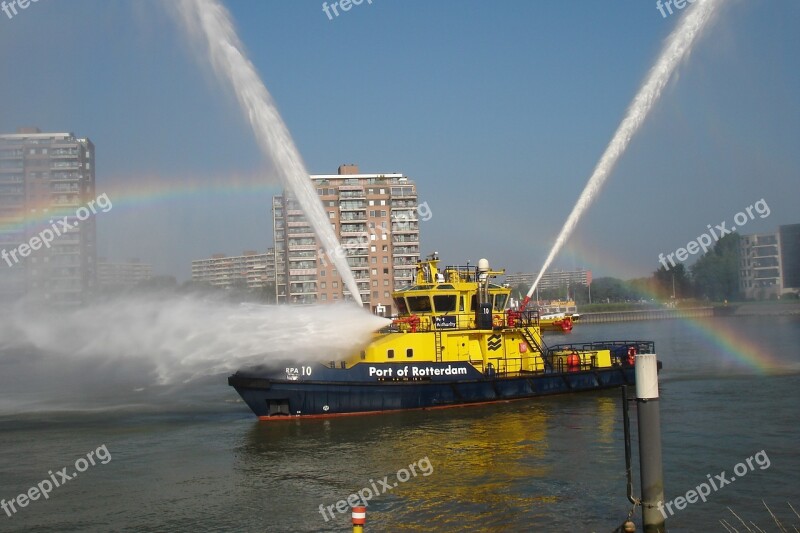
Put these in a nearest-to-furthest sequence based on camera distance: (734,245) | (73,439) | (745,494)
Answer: (745,494)
(73,439)
(734,245)

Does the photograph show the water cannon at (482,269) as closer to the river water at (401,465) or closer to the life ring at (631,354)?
the river water at (401,465)

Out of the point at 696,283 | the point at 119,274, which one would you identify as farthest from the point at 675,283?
the point at 119,274

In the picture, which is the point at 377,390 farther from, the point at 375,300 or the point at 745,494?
the point at 375,300

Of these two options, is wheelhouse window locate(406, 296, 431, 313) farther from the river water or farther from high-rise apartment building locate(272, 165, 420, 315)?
high-rise apartment building locate(272, 165, 420, 315)

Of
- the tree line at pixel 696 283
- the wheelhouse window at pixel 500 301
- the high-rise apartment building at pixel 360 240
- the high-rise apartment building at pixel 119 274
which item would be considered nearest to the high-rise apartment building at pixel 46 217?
the high-rise apartment building at pixel 119 274

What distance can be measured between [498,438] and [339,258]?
8.57 metres

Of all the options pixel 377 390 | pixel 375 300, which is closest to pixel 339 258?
pixel 377 390

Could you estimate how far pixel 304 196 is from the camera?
26781mm

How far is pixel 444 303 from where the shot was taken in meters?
29.3

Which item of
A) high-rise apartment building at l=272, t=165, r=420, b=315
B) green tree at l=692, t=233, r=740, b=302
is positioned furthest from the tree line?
high-rise apartment building at l=272, t=165, r=420, b=315

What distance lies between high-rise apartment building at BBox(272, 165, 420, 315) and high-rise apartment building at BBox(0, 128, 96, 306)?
21574mm

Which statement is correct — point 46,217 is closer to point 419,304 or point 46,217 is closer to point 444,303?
point 419,304

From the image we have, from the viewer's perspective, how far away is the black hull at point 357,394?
87.1 ft

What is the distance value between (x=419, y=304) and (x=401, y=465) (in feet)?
32.2
